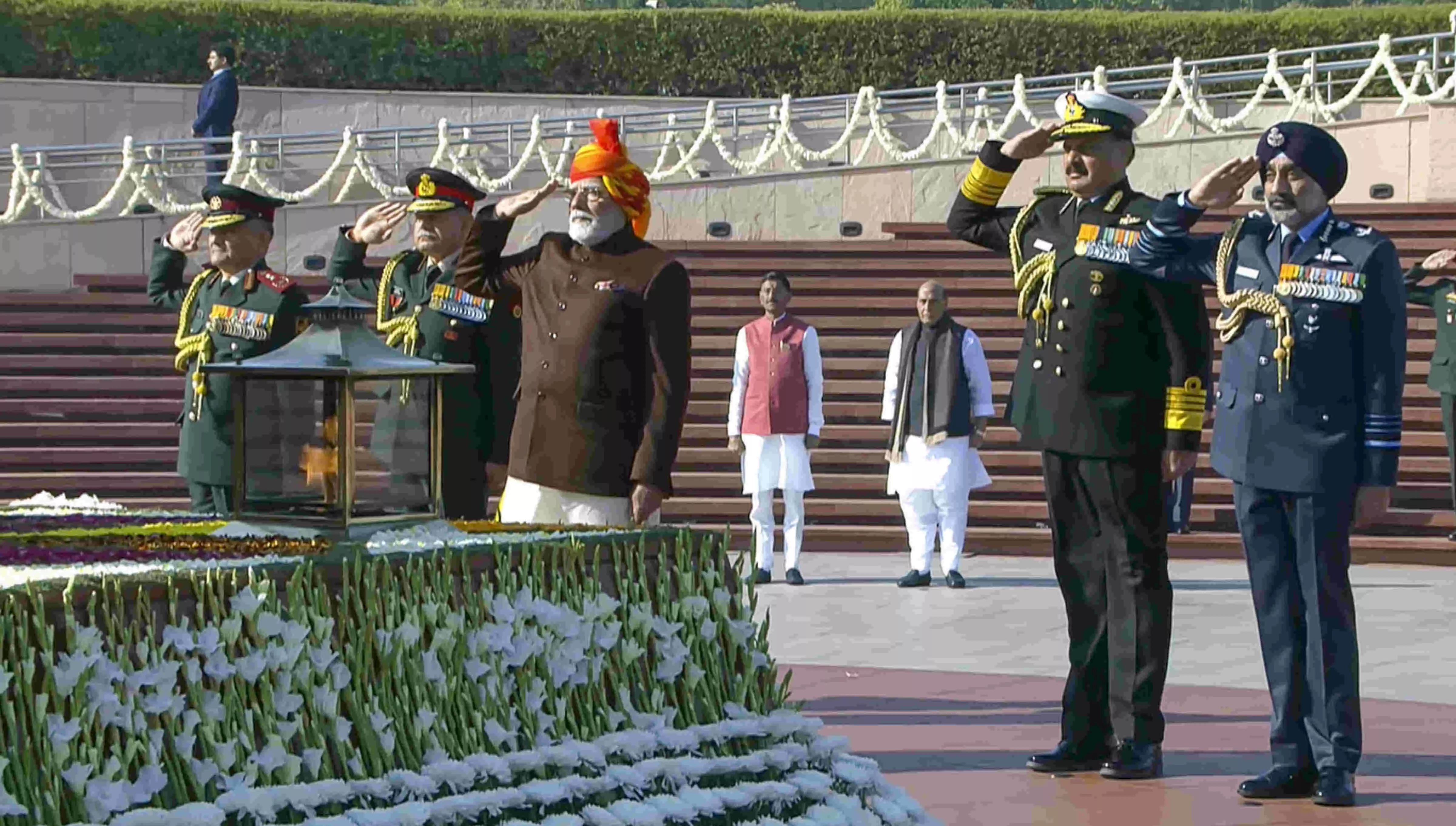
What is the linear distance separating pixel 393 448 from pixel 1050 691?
455cm

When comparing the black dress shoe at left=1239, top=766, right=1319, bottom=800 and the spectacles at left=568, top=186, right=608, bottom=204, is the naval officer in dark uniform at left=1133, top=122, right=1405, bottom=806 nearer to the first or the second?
the black dress shoe at left=1239, top=766, right=1319, bottom=800

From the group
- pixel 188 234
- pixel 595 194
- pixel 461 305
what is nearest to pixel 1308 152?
pixel 595 194

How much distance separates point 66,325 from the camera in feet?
66.6

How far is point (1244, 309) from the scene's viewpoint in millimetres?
6945

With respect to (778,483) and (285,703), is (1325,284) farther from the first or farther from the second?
(778,483)

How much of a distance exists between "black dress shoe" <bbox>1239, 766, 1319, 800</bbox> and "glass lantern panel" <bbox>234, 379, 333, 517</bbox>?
307 centimetres

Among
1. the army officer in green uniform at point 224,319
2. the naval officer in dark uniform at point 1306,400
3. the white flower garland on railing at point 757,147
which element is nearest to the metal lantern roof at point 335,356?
the naval officer in dark uniform at point 1306,400

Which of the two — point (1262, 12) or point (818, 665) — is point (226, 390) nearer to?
point (818, 665)

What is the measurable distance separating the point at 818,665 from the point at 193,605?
581 centimetres

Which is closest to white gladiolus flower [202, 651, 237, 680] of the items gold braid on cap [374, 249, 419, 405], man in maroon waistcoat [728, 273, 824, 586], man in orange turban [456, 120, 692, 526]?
man in orange turban [456, 120, 692, 526]

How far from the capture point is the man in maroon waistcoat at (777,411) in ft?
45.9

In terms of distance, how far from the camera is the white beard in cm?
688

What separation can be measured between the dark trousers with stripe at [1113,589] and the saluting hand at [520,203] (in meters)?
1.74

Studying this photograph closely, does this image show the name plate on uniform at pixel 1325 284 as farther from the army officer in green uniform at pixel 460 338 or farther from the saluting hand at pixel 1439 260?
the saluting hand at pixel 1439 260
